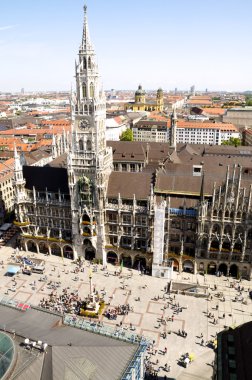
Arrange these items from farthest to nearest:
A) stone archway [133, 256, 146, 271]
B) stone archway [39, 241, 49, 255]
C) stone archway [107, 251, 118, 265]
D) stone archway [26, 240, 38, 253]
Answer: stone archway [26, 240, 38, 253] → stone archway [39, 241, 49, 255] → stone archway [107, 251, 118, 265] → stone archway [133, 256, 146, 271]

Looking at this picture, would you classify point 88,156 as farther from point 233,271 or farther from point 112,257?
point 233,271

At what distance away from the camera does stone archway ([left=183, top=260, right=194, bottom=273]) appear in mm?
91938

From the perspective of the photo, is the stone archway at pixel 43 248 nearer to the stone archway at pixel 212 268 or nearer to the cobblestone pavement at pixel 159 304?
the cobblestone pavement at pixel 159 304

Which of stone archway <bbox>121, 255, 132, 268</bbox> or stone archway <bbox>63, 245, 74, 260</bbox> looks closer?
stone archway <bbox>121, 255, 132, 268</bbox>

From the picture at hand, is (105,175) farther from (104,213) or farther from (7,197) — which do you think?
(7,197)

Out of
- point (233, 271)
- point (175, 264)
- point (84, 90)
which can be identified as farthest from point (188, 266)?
point (84, 90)

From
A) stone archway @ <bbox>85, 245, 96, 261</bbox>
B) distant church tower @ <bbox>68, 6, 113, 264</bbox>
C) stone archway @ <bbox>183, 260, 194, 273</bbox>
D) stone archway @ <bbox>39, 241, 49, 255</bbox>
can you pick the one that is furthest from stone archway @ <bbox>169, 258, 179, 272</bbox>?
stone archway @ <bbox>39, 241, 49, 255</bbox>

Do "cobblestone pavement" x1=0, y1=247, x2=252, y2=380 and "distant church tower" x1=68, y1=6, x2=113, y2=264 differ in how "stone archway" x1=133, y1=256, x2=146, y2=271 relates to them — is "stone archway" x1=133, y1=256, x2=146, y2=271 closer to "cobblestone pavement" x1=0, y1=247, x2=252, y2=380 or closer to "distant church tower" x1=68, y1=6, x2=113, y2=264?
"cobblestone pavement" x1=0, y1=247, x2=252, y2=380

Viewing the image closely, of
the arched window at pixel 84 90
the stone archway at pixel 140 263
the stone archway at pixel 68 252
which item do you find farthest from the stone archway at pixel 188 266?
the arched window at pixel 84 90

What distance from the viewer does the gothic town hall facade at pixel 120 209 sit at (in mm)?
85688

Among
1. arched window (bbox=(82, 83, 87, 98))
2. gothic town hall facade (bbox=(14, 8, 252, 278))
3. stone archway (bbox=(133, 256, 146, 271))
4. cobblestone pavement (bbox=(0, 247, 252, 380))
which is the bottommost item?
cobblestone pavement (bbox=(0, 247, 252, 380))

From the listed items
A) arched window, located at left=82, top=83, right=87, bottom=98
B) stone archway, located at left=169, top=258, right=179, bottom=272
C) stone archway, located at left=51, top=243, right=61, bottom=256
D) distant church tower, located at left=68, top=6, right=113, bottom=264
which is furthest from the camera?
stone archway, located at left=51, top=243, right=61, bottom=256

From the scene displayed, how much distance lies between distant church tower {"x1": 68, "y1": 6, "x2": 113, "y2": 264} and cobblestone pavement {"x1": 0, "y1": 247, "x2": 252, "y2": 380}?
10955mm

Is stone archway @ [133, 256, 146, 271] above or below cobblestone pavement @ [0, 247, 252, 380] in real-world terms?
above
